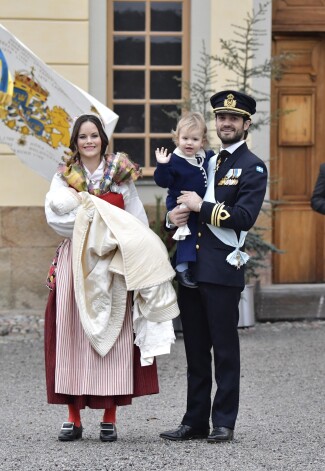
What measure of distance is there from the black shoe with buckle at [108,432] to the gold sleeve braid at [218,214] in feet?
4.04

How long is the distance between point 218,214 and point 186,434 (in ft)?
3.90

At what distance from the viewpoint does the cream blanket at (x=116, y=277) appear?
662 cm

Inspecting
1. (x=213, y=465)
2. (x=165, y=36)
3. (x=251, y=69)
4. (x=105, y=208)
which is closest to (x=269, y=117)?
(x=251, y=69)

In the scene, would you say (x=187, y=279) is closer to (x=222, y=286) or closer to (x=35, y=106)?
(x=222, y=286)

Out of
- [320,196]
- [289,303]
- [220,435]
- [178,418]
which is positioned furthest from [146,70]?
[220,435]

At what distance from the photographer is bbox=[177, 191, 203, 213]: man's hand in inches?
256

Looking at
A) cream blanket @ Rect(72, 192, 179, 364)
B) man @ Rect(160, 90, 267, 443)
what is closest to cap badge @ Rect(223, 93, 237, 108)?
man @ Rect(160, 90, 267, 443)

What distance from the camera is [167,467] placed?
617 centimetres

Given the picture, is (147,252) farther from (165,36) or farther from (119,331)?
(165,36)

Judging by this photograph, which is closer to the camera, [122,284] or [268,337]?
[122,284]

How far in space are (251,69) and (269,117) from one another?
44 centimetres

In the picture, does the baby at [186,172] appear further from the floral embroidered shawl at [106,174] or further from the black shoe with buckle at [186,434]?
the black shoe with buckle at [186,434]

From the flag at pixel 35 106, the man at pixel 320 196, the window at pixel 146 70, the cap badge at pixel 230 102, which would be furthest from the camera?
the window at pixel 146 70

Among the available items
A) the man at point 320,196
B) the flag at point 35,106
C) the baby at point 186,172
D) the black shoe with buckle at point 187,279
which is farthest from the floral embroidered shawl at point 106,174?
the man at point 320,196
